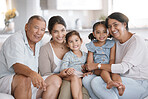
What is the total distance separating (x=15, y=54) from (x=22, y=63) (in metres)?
0.10

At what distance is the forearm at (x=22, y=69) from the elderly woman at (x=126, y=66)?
583 millimetres

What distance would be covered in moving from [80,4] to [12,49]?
3.17m

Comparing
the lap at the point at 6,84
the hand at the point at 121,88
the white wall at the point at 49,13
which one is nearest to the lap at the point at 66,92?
the hand at the point at 121,88

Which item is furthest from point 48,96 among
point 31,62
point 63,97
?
point 31,62

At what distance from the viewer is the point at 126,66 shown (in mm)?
1804

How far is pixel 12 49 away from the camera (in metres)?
1.76

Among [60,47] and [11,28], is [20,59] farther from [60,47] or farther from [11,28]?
[11,28]

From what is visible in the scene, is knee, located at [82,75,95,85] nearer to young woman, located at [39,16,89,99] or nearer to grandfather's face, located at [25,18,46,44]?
young woman, located at [39,16,89,99]

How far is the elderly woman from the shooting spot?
179 centimetres

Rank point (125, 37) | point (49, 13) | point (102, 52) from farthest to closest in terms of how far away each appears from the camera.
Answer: point (49, 13) → point (102, 52) → point (125, 37)

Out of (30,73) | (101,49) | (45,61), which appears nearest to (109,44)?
(101,49)

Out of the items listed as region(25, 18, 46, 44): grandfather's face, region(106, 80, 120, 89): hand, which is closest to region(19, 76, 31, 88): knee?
region(25, 18, 46, 44): grandfather's face

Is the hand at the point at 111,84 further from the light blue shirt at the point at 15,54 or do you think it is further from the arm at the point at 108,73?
the light blue shirt at the point at 15,54

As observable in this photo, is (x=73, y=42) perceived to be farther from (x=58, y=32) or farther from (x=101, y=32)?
(x=101, y=32)
